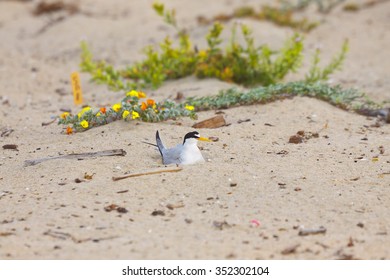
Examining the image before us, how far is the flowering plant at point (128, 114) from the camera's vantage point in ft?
19.7

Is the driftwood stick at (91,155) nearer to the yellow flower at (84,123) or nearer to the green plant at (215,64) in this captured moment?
the yellow flower at (84,123)

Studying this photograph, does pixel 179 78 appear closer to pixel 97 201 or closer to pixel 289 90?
pixel 289 90

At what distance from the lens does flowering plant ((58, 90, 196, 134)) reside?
601 centimetres

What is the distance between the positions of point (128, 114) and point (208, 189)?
1.44m

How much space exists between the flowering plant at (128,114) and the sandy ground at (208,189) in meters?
0.09

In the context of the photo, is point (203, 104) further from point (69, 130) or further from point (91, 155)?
point (91, 155)

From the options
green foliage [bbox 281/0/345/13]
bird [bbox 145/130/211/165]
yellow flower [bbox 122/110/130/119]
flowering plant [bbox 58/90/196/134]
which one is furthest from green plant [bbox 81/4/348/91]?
green foliage [bbox 281/0/345/13]

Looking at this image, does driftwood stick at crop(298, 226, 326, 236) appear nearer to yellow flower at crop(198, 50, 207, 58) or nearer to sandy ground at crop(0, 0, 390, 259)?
sandy ground at crop(0, 0, 390, 259)

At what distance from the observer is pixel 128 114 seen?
5961 millimetres

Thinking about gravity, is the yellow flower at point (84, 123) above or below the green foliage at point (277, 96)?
above

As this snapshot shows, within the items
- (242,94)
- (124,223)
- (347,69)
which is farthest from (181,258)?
(347,69)

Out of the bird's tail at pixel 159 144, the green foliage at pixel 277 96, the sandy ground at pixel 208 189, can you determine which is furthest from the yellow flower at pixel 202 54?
the bird's tail at pixel 159 144

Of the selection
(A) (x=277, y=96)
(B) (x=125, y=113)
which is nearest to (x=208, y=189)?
(B) (x=125, y=113)

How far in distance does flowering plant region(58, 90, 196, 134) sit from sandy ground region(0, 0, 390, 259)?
87mm
